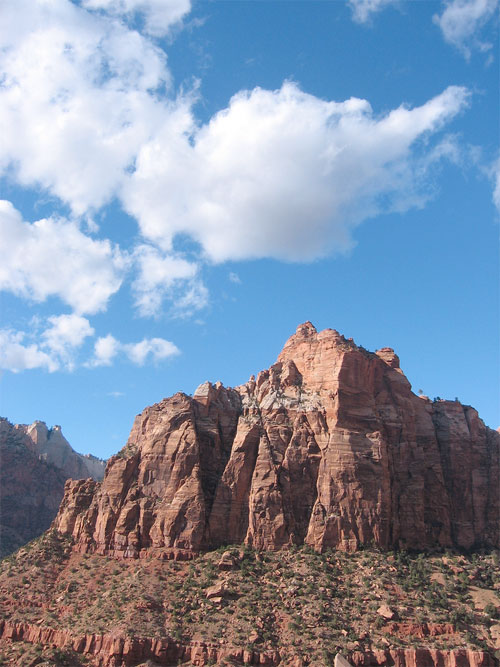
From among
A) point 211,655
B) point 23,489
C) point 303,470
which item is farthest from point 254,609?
point 23,489

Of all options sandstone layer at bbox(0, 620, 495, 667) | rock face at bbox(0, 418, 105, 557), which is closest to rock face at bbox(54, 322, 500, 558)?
sandstone layer at bbox(0, 620, 495, 667)

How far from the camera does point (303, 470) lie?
313ft

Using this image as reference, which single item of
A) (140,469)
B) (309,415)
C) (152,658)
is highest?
(309,415)

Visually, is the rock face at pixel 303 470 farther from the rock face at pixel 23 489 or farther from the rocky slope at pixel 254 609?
the rock face at pixel 23 489

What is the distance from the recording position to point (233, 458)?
3821 inches

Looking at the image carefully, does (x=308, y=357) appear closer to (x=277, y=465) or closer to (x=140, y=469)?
(x=277, y=465)

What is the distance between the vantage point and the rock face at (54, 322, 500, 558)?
91500 mm

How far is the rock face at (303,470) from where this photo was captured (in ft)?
300

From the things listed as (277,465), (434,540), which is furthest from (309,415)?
(434,540)

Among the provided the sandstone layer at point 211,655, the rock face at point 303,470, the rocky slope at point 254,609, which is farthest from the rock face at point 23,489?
the sandstone layer at point 211,655

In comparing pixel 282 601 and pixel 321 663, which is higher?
pixel 282 601

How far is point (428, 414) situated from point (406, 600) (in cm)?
3738

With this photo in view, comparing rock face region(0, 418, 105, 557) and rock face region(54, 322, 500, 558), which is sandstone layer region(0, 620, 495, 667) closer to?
rock face region(54, 322, 500, 558)

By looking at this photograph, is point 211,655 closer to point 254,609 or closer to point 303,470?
point 254,609
